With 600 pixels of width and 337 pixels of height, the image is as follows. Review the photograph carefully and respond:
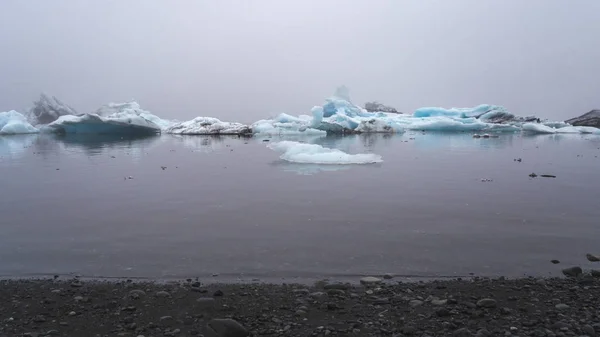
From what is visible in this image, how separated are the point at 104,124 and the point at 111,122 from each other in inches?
73.3

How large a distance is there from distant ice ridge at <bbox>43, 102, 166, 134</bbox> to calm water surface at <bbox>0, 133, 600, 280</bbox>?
85.1ft

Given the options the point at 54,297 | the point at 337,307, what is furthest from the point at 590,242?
the point at 54,297

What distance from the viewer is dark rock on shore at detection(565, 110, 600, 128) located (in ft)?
180

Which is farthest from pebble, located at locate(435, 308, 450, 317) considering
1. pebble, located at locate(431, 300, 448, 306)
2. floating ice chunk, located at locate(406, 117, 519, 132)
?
floating ice chunk, located at locate(406, 117, 519, 132)

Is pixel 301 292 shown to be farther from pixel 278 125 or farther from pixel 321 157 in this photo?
pixel 278 125

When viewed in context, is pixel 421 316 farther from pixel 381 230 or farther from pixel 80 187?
pixel 80 187

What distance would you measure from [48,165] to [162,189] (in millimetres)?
8494

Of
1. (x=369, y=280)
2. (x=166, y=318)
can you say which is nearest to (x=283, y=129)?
(x=369, y=280)

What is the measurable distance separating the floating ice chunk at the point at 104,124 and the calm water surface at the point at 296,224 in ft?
84.7

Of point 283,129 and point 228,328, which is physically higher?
point 283,129

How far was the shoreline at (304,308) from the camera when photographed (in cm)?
371

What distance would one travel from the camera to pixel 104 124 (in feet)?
130

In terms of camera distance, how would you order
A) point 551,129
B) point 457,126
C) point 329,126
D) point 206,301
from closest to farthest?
point 206,301 < point 329,126 < point 457,126 < point 551,129

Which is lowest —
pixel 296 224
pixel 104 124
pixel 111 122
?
pixel 296 224
